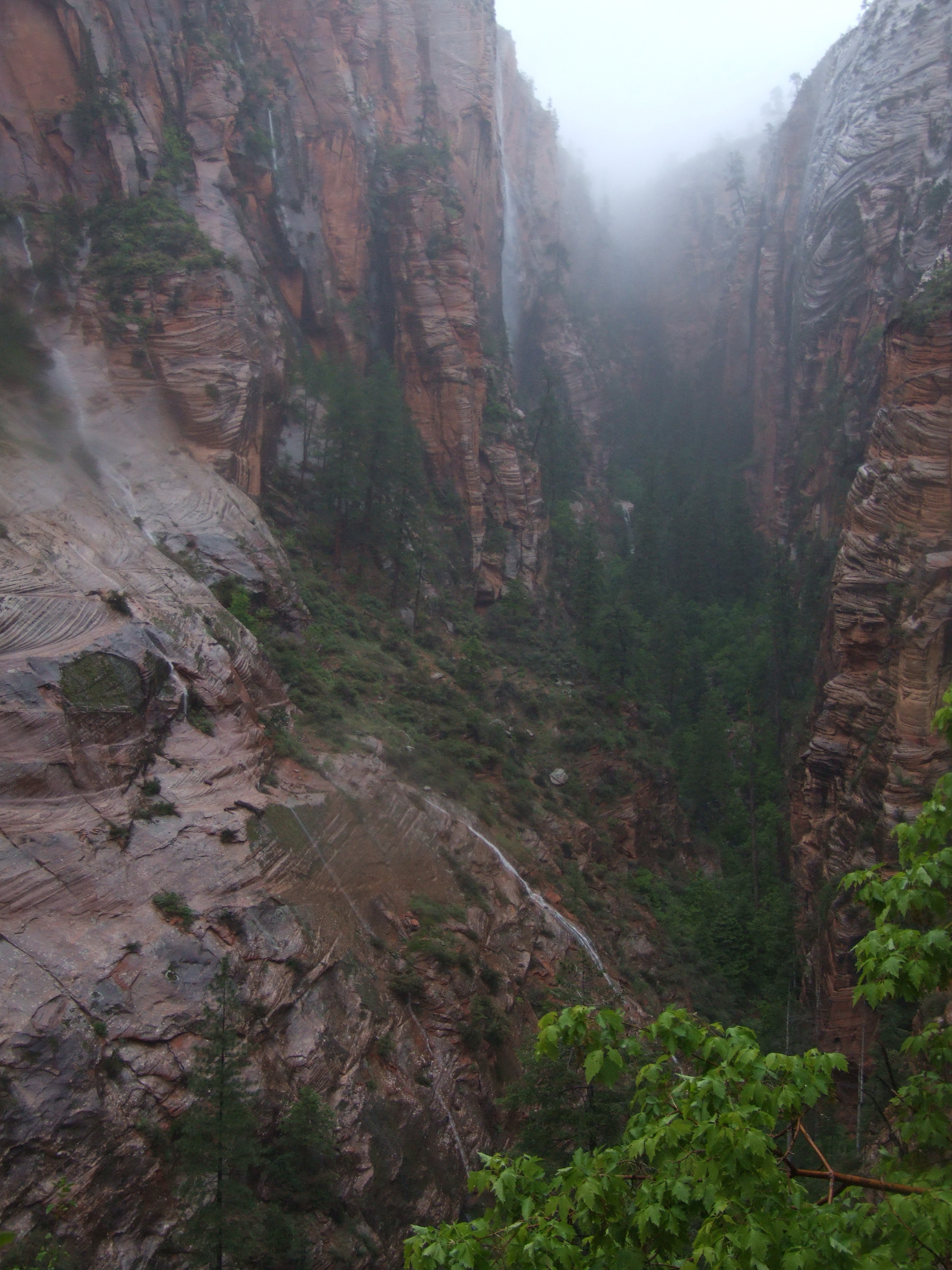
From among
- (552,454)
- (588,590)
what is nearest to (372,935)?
Answer: (588,590)

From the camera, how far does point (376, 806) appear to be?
80.6 feet

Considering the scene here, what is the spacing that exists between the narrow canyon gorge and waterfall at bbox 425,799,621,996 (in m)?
0.24

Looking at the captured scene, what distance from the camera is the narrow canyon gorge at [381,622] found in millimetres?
17484

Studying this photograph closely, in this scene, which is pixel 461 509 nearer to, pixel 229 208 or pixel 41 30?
pixel 229 208

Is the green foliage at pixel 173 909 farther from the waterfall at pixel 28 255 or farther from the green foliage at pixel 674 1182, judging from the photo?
the waterfall at pixel 28 255

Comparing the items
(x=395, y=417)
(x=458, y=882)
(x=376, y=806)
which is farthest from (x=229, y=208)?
(x=458, y=882)

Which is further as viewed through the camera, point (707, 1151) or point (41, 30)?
point (41, 30)

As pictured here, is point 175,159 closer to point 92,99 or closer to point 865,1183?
point 92,99

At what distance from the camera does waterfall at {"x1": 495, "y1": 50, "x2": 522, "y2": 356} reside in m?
71.6

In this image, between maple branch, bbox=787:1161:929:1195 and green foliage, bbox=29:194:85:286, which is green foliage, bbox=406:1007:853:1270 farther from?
green foliage, bbox=29:194:85:286

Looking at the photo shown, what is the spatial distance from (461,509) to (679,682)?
573 inches

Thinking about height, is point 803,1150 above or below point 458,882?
below

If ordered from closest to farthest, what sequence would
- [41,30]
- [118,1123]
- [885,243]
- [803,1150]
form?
[118,1123] < [803,1150] < [41,30] < [885,243]

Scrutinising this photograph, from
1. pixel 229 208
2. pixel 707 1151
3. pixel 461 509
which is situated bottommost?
pixel 461 509
